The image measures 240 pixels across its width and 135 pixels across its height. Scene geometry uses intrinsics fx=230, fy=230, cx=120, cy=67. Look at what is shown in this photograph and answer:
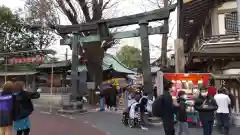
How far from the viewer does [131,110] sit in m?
9.63

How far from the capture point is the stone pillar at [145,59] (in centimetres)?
1102

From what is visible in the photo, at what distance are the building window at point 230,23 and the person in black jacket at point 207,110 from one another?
29.6 ft

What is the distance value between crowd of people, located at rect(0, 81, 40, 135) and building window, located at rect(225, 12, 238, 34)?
42.4 feet

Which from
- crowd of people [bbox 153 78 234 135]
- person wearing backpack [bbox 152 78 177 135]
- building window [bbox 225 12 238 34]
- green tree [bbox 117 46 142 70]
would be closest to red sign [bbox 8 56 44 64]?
building window [bbox 225 12 238 34]

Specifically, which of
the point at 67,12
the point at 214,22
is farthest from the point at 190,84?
the point at 67,12

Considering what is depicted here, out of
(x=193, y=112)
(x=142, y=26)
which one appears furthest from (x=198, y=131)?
(x=142, y=26)

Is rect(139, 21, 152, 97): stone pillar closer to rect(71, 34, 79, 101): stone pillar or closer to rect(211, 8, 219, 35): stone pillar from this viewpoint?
rect(71, 34, 79, 101): stone pillar

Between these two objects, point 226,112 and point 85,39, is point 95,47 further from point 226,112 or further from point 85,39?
point 226,112

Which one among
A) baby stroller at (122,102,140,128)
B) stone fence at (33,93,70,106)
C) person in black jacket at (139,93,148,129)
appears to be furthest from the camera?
stone fence at (33,93,70,106)

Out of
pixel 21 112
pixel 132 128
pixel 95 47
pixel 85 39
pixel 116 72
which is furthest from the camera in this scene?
pixel 116 72

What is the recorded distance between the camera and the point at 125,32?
1283 cm

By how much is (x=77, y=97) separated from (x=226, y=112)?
8.43 metres

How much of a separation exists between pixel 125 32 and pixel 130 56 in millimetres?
51751

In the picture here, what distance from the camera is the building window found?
47.6 ft
